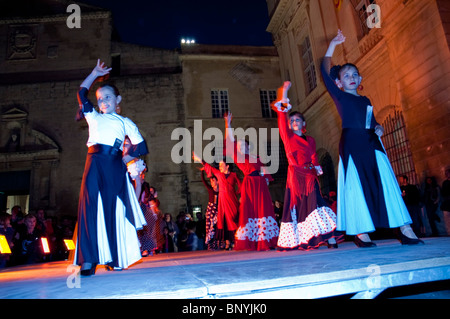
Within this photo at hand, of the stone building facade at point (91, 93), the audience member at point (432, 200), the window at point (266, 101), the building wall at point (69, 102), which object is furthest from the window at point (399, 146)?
the building wall at point (69, 102)

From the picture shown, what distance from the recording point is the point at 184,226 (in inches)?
498

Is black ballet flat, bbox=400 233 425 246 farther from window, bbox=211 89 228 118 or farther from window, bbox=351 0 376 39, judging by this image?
window, bbox=211 89 228 118

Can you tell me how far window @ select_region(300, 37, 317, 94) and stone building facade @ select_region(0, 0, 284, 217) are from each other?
366 centimetres

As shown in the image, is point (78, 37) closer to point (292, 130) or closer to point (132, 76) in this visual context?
point (132, 76)

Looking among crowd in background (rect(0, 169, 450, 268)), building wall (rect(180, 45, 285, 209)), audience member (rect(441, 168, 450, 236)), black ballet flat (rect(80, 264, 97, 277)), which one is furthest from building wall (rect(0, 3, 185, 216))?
black ballet flat (rect(80, 264, 97, 277))

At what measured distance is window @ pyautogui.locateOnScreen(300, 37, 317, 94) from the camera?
1591 centimetres

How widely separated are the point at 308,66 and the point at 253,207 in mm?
12502

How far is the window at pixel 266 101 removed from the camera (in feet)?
66.0

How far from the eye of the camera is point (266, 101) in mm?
20312

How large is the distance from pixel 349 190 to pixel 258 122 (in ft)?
53.9

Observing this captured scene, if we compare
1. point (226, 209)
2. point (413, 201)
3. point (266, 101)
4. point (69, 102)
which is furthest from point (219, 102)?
point (413, 201)

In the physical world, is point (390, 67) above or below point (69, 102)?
below

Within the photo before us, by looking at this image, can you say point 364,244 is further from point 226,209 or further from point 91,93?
point 91,93
